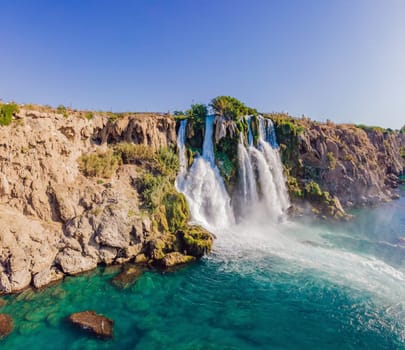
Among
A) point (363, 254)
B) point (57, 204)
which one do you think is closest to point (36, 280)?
point (57, 204)

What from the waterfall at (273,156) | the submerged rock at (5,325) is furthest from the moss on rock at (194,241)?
the waterfall at (273,156)

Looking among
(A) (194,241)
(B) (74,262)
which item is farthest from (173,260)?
(B) (74,262)

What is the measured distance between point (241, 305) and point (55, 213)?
36.2 feet

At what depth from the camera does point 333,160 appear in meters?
27.9

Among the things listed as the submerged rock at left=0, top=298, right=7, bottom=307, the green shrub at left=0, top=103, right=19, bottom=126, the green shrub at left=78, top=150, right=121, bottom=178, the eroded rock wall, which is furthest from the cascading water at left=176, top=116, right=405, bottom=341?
the green shrub at left=0, top=103, right=19, bottom=126

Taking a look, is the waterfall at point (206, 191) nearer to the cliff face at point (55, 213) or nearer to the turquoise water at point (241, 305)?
the turquoise water at point (241, 305)

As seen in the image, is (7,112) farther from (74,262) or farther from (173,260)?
(173,260)

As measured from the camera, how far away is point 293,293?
10.2 m

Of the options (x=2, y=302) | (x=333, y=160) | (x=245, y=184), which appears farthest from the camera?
(x=333, y=160)

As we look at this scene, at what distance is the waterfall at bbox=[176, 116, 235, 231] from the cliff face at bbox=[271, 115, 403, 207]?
31.9 feet

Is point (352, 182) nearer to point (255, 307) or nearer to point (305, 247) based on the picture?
point (305, 247)

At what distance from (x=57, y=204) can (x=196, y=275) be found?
28.7ft

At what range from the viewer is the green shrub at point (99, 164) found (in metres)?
15.3

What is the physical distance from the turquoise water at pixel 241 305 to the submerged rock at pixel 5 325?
0.22 meters
